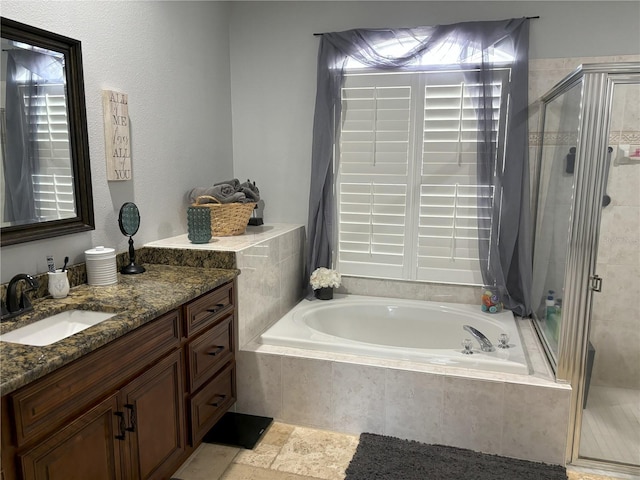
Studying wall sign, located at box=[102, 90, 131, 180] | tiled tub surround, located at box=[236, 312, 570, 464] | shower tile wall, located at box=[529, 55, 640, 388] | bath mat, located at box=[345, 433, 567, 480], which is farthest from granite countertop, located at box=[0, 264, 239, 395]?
shower tile wall, located at box=[529, 55, 640, 388]

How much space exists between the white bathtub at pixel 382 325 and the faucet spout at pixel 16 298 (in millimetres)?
1219

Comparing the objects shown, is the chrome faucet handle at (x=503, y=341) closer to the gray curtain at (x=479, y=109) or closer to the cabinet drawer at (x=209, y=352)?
the gray curtain at (x=479, y=109)

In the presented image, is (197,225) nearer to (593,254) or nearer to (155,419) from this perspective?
(155,419)

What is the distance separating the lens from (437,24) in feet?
9.58

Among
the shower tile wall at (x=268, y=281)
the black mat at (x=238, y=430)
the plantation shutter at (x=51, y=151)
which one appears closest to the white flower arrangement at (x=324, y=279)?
the shower tile wall at (x=268, y=281)

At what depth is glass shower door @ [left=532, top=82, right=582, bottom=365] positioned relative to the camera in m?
2.21

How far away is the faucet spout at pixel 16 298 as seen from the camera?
64.1 inches

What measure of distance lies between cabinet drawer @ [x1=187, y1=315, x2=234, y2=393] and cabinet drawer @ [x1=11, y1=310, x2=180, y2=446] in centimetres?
22

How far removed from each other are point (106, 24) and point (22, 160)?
0.79 m

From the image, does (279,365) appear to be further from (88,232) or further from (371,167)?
(371,167)

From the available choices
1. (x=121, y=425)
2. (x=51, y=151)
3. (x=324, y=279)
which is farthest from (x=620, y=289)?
(x=51, y=151)

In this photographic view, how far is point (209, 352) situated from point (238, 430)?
0.53 metres

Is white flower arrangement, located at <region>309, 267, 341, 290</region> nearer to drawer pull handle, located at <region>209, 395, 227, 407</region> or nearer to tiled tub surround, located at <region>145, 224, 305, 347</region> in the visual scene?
tiled tub surround, located at <region>145, 224, 305, 347</region>

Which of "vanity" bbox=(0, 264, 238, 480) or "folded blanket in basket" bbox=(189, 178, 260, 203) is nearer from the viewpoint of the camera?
"vanity" bbox=(0, 264, 238, 480)
